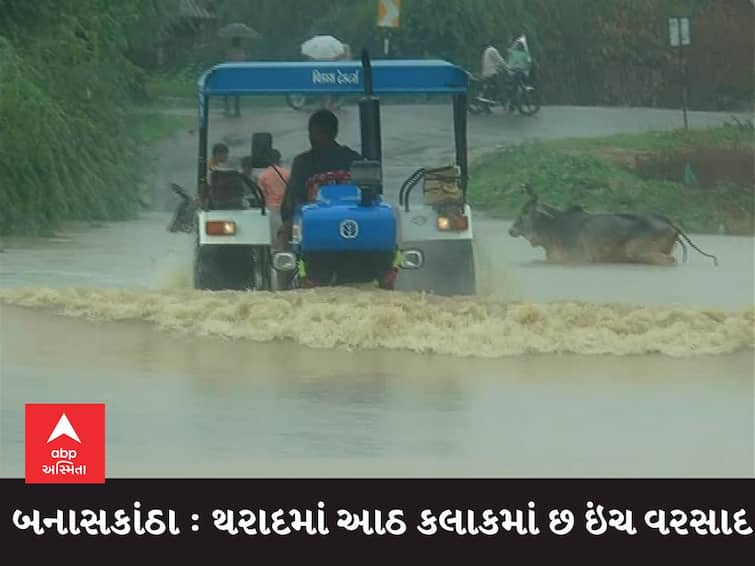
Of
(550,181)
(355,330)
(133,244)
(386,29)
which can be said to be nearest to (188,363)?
(355,330)

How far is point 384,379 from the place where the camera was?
14.6 metres

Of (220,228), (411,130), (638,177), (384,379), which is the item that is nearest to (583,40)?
(411,130)

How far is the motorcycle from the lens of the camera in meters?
41.7

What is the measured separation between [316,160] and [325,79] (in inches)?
30.2

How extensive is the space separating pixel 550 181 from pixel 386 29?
1009 cm

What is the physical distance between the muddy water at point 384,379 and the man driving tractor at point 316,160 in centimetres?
70

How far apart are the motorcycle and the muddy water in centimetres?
2152

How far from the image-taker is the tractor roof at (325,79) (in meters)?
17.1

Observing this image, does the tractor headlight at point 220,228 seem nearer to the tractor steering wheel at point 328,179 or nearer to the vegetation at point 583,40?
the tractor steering wheel at point 328,179

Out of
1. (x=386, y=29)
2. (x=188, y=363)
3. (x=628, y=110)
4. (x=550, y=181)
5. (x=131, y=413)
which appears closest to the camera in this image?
(x=131, y=413)

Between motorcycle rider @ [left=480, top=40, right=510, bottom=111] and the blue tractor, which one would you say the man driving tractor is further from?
motorcycle rider @ [left=480, top=40, right=510, bottom=111]

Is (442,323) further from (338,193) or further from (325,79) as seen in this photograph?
(325,79)

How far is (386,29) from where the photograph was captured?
139ft

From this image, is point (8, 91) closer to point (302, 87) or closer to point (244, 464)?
point (302, 87)
